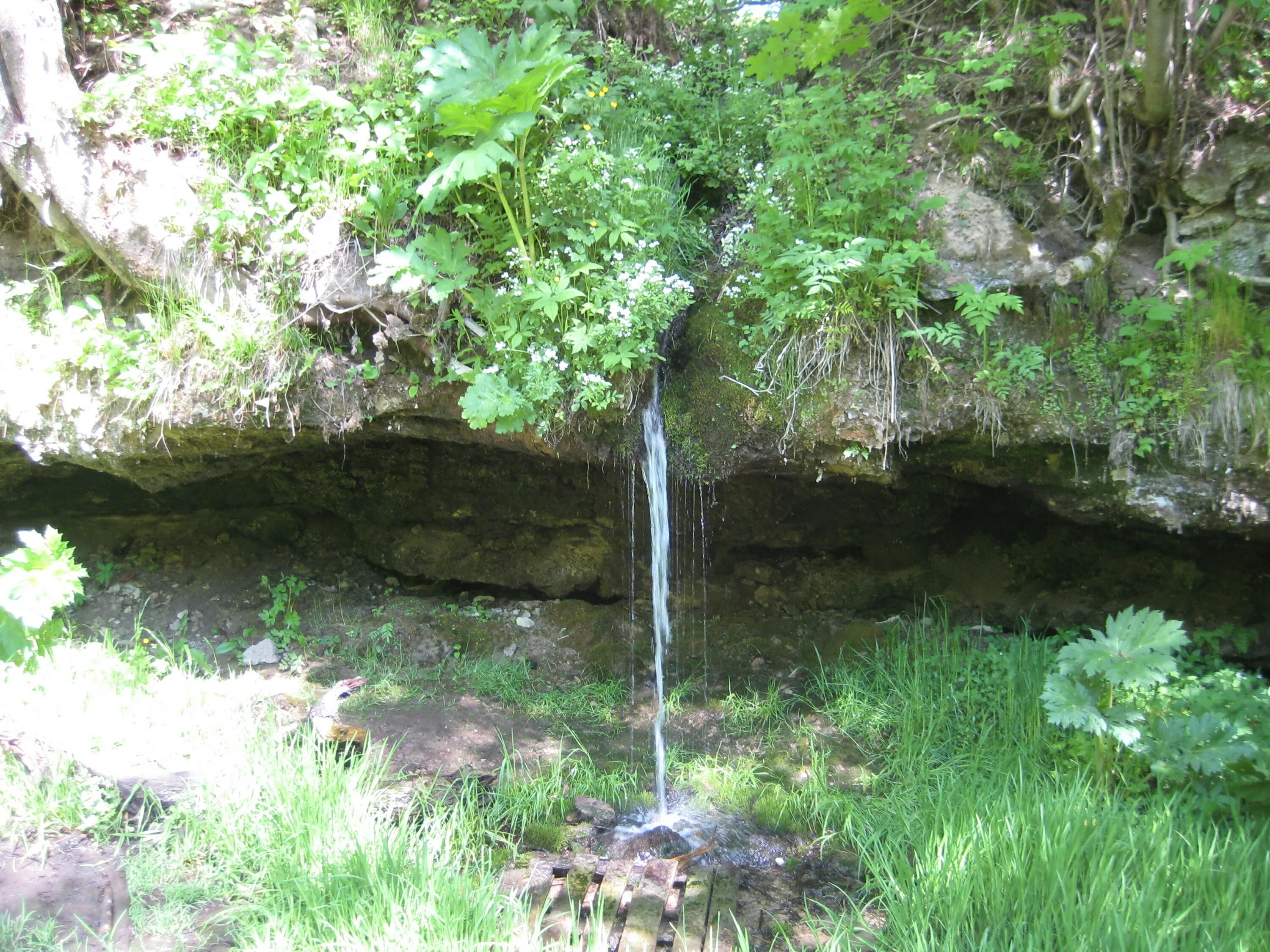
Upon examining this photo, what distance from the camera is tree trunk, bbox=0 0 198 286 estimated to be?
13.5 ft

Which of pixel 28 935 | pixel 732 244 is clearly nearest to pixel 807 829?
pixel 28 935

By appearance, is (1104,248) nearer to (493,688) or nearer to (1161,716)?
(1161,716)

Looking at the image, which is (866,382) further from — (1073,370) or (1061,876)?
(1061,876)

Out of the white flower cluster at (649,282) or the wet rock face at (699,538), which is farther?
the wet rock face at (699,538)

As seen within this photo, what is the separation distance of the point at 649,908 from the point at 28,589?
7.89 ft

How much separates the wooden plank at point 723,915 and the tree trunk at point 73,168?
397 centimetres

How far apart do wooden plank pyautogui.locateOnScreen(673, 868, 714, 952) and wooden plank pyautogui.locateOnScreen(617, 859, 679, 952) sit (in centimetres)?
8

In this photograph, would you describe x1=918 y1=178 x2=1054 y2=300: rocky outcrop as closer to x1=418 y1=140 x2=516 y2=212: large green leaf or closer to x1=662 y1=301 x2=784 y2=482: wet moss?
x1=662 y1=301 x2=784 y2=482: wet moss

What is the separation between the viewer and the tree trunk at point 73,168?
411 cm

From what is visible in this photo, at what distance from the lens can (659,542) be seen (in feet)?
14.3

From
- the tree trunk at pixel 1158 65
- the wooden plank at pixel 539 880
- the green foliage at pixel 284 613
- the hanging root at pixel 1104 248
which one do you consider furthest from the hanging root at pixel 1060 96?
the green foliage at pixel 284 613

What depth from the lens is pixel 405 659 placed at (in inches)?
200

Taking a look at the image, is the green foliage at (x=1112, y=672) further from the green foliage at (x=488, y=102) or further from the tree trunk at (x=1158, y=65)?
the green foliage at (x=488, y=102)

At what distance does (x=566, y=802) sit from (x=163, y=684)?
235cm
